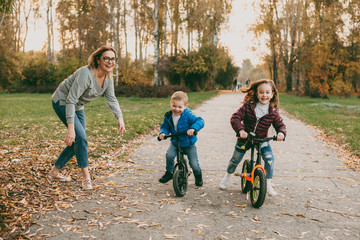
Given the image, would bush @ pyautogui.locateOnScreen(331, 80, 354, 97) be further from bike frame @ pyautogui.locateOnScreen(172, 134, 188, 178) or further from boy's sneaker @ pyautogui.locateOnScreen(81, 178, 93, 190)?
boy's sneaker @ pyautogui.locateOnScreen(81, 178, 93, 190)

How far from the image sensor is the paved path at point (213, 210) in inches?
128

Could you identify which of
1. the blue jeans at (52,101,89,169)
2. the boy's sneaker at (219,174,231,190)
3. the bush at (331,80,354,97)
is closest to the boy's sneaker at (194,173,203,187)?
the boy's sneaker at (219,174,231,190)

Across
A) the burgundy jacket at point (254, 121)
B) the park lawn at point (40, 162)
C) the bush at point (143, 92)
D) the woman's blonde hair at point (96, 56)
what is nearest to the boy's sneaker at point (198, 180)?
the burgundy jacket at point (254, 121)

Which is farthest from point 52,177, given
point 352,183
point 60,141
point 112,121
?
point 112,121

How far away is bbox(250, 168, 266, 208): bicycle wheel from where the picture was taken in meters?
3.86

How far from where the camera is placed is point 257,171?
405 centimetres

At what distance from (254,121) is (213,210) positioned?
1362mm

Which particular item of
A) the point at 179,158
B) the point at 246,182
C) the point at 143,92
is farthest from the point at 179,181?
the point at 143,92

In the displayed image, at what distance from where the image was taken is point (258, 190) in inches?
157

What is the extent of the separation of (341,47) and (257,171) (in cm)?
2973

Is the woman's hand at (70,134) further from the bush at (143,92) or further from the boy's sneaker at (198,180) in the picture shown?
the bush at (143,92)

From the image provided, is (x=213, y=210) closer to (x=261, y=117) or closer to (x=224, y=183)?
(x=224, y=183)

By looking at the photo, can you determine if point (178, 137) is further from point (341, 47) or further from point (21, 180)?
point (341, 47)

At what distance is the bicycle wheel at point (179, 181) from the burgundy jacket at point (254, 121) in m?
0.96
